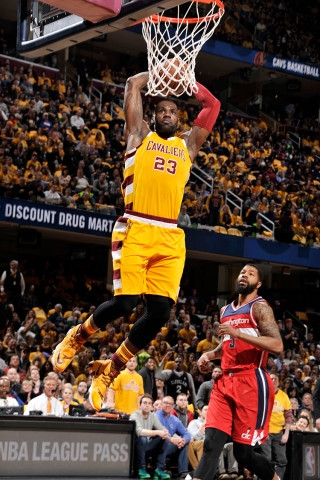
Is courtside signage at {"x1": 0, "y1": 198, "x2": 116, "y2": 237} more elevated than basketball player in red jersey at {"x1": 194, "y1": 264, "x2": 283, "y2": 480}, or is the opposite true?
courtside signage at {"x1": 0, "y1": 198, "x2": 116, "y2": 237}

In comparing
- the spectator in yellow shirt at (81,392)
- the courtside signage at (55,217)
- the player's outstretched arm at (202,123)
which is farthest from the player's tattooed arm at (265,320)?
the courtside signage at (55,217)

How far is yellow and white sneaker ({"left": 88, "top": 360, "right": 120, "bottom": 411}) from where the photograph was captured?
256 inches

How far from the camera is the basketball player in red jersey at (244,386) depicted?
669 centimetres

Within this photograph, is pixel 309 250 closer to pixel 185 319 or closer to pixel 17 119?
pixel 185 319

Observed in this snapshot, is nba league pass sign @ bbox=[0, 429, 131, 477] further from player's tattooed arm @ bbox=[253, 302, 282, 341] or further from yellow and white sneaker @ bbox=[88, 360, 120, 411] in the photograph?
player's tattooed arm @ bbox=[253, 302, 282, 341]

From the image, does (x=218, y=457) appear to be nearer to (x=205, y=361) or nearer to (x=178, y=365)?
(x=205, y=361)

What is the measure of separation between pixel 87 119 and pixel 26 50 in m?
14.2

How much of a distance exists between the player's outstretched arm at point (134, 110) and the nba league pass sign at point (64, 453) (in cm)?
289

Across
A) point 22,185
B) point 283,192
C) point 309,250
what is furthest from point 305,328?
point 22,185

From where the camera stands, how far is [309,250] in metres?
21.5

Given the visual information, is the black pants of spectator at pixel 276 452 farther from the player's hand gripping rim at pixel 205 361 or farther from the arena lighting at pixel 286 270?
the arena lighting at pixel 286 270

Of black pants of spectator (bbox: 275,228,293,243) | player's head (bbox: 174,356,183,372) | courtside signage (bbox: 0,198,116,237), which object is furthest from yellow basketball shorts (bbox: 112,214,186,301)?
black pants of spectator (bbox: 275,228,293,243)

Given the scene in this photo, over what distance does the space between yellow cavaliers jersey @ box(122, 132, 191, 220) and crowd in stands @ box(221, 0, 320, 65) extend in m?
20.4

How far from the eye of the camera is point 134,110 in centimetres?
646
